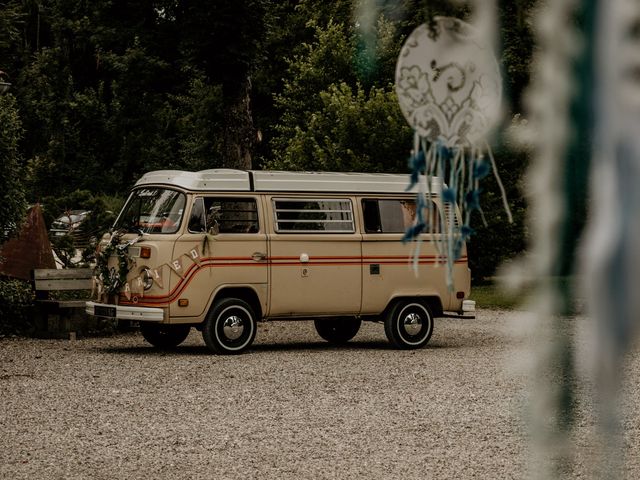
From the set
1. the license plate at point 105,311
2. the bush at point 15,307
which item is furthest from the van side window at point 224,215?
the bush at point 15,307

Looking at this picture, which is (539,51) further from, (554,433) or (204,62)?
(204,62)

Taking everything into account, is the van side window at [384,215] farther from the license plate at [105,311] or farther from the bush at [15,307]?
the bush at [15,307]

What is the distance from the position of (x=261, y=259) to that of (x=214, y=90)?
20429mm

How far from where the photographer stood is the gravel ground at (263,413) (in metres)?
7.02

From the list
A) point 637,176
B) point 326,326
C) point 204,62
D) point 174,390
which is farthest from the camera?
point 204,62

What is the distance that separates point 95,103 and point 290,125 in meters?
14.5

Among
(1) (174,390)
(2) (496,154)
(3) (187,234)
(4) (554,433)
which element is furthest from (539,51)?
(3) (187,234)

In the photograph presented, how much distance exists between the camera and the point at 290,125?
27.4 m

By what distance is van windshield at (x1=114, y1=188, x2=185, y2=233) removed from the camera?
12.6 metres

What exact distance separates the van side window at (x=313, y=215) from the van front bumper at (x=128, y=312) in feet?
5.74

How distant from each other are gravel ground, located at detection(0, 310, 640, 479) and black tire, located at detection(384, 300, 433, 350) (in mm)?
249

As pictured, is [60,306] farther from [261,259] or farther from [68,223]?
[261,259]

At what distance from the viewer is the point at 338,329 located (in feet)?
49.4

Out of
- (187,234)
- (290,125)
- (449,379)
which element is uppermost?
(290,125)
